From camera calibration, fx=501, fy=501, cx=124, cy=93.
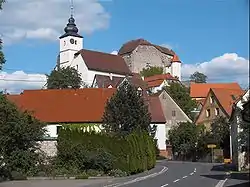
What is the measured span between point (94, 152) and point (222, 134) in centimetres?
3396

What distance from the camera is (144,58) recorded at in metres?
156

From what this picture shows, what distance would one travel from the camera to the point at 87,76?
411 ft

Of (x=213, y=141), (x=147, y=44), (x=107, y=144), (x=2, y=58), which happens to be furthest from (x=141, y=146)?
(x=147, y=44)

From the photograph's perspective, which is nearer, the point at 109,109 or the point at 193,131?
the point at 109,109

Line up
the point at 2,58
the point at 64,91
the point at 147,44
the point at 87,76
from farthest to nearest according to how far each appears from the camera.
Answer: the point at 147,44 < the point at 87,76 < the point at 64,91 < the point at 2,58

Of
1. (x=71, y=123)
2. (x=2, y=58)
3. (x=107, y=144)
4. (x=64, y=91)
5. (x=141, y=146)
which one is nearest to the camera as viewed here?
(x=2, y=58)

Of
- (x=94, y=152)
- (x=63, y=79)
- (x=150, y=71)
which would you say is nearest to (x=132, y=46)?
(x=150, y=71)

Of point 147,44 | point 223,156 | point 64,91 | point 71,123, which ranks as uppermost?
point 147,44

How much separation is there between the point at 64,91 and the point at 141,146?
105 ft

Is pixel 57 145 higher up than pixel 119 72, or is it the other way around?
pixel 119 72

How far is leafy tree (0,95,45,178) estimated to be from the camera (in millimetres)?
35469

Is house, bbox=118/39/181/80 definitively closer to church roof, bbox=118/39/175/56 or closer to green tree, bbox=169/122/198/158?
church roof, bbox=118/39/175/56

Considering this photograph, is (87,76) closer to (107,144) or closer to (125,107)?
(125,107)

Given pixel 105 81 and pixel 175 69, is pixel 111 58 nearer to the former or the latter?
pixel 105 81
